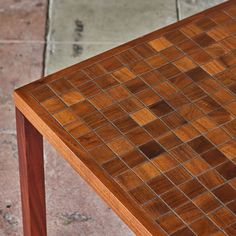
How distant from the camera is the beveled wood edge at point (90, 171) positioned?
1524 mm

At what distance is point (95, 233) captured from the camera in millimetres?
2297

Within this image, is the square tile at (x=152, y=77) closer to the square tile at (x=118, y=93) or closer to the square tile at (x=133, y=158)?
the square tile at (x=118, y=93)

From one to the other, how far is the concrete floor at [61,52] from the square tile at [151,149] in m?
0.69

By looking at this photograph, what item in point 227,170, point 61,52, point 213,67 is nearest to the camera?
point 227,170

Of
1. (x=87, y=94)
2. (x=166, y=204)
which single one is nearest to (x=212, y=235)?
(x=166, y=204)

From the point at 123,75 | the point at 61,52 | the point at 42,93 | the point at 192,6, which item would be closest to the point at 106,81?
the point at 123,75

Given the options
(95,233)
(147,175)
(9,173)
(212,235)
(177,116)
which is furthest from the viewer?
(9,173)

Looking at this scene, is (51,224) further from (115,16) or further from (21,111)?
(115,16)

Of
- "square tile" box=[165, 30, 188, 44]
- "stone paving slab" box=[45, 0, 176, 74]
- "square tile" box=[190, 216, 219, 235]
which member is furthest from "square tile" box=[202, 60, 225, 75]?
"stone paving slab" box=[45, 0, 176, 74]

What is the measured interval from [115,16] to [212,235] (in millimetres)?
1739

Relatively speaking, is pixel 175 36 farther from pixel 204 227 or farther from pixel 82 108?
pixel 204 227

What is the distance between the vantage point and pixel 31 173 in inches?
74.5

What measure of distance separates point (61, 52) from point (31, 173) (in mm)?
1108

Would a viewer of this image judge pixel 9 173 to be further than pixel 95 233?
Yes
